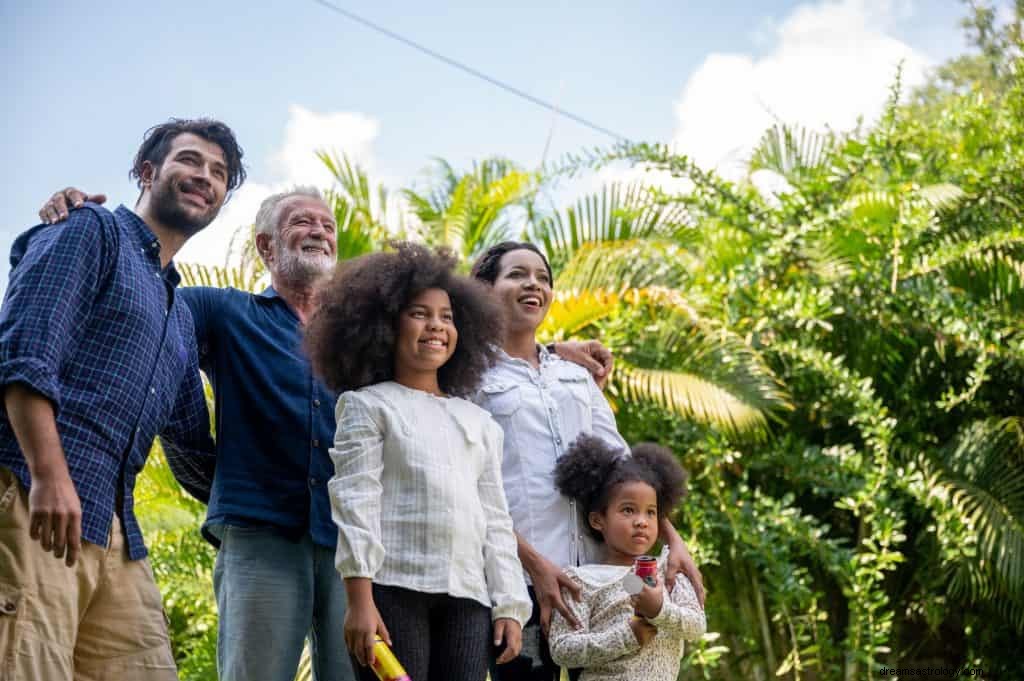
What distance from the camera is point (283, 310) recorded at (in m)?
3.31

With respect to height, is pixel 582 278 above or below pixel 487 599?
above

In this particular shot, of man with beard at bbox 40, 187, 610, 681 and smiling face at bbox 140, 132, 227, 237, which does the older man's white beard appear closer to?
man with beard at bbox 40, 187, 610, 681

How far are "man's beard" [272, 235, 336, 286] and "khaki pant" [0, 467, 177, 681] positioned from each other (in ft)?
3.24

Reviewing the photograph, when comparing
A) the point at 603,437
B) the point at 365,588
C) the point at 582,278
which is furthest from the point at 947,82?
the point at 365,588

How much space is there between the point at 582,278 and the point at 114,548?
176 inches

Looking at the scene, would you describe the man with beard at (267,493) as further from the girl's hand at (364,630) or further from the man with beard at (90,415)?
the girl's hand at (364,630)

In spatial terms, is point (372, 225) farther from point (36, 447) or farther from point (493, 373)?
point (36, 447)

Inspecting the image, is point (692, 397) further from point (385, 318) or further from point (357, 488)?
point (357, 488)

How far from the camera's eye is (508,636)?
267 cm

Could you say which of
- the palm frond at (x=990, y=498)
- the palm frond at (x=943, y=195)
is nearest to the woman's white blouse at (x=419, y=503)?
the palm frond at (x=990, y=498)

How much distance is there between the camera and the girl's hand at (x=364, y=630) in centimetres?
243

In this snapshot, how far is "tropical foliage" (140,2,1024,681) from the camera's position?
603 cm

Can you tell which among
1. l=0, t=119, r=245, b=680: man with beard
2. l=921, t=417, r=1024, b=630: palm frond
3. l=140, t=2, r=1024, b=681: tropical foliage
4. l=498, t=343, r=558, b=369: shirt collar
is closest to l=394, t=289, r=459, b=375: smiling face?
l=498, t=343, r=558, b=369: shirt collar

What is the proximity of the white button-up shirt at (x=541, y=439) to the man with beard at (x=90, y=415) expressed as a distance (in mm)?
902
